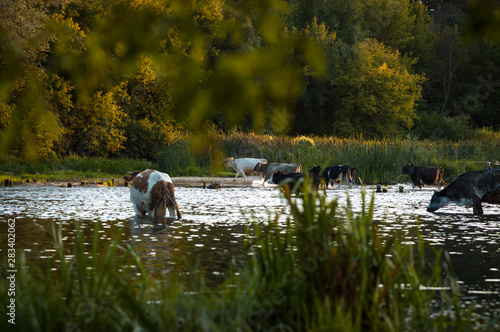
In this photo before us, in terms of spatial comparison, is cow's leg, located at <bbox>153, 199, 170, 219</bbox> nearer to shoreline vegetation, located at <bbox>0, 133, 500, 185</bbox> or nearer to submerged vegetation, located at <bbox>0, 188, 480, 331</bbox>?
submerged vegetation, located at <bbox>0, 188, 480, 331</bbox>

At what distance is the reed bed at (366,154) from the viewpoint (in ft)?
114

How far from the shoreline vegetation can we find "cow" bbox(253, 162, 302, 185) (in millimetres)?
603

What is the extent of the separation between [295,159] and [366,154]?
4.41 m

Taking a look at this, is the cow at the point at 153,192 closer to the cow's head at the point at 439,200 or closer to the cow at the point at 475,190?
the cow's head at the point at 439,200

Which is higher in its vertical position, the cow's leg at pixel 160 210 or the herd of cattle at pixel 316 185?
the herd of cattle at pixel 316 185

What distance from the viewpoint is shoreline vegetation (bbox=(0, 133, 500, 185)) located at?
34.8 metres

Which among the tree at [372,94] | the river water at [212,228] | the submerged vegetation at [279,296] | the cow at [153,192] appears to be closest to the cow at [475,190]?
the river water at [212,228]

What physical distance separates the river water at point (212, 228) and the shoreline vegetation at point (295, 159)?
8.98 metres

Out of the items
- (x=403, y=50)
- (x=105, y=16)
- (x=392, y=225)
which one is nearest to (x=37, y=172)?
(x=392, y=225)

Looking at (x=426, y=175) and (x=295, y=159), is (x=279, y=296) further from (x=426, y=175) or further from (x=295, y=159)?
(x=295, y=159)

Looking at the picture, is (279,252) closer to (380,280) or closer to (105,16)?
(380,280)

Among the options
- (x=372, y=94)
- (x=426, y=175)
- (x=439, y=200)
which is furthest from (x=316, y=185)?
(x=372, y=94)

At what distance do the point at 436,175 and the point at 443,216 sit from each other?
1248 cm

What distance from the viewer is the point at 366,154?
3500 centimetres
